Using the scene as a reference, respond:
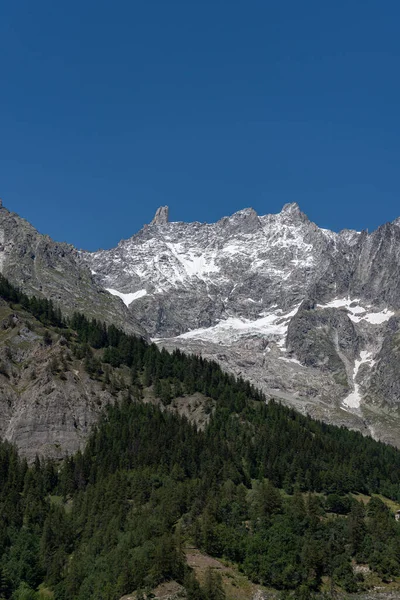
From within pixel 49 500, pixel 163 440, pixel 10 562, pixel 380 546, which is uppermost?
pixel 163 440

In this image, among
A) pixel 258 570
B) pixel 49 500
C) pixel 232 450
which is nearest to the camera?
pixel 258 570

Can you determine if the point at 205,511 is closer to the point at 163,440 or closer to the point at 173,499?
the point at 173,499

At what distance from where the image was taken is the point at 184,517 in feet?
461

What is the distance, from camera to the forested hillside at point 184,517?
119 m

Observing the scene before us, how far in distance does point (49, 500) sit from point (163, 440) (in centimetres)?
3570

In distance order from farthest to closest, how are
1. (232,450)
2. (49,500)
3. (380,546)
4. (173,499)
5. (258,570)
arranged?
(232,450) < (49,500) < (173,499) < (380,546) < (258,570)

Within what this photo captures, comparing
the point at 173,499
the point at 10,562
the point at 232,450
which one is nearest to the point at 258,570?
the point at 173,499

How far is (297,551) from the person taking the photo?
12438 cm

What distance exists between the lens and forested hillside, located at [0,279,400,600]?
4678 inches

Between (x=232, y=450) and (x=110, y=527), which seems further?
(x=232, y=450)

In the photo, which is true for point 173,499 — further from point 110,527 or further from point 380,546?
point 380,546

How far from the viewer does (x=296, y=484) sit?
174 m

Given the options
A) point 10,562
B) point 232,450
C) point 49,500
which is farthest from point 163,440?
point 10,562

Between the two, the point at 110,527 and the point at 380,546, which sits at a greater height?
the point at 380,546
